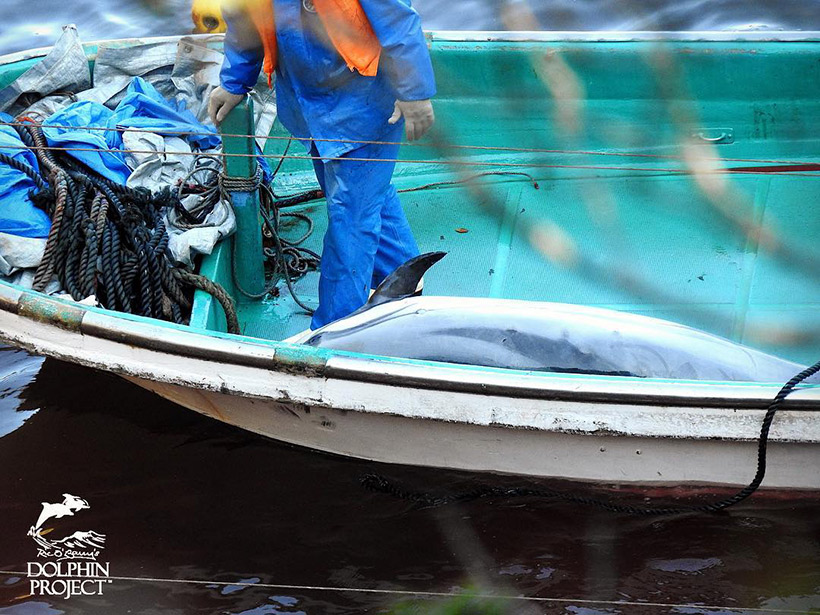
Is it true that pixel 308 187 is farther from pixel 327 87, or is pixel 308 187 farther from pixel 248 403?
pixel 248 403

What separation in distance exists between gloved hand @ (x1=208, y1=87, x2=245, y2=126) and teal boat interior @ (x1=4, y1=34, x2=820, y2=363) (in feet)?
1.45

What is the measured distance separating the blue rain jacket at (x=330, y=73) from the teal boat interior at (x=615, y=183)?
58 centimetres

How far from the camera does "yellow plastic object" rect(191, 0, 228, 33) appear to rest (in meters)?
5.54

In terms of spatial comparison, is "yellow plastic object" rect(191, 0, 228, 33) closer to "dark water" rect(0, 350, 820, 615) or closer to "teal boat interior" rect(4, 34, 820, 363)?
"teal boat interior" rect(4, 34, 820, 363)

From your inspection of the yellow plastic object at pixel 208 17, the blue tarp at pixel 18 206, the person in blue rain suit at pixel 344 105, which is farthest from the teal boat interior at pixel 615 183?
the yellow plastic object at pixel 208 17

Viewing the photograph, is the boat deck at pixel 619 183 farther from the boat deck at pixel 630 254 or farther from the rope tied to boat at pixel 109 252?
the rope tied to boat at pixel 109 252

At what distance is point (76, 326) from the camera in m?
3.40

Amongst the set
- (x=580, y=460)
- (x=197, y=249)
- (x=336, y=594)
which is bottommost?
(x=336, y=594)

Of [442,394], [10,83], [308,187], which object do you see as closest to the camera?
[442,394]

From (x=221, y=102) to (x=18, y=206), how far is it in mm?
994

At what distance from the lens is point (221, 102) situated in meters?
4.08

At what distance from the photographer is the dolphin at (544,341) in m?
3.38

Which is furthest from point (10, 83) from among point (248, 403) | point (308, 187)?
point (248, 403)

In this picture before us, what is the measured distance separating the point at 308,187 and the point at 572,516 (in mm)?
2501
